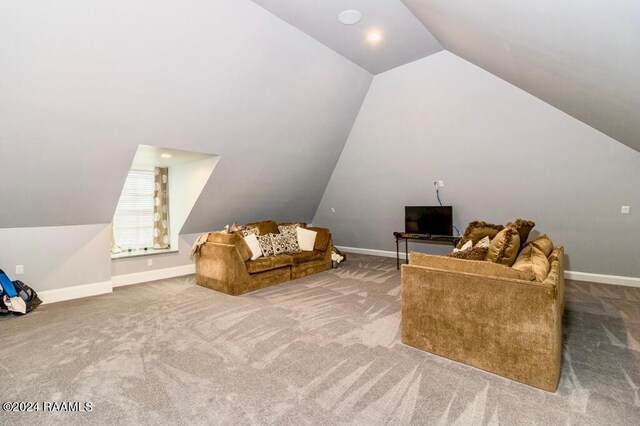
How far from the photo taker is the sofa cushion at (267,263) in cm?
448

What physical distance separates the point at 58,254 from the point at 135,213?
1487 mm

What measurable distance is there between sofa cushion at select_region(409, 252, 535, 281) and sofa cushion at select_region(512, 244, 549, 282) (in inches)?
3.1

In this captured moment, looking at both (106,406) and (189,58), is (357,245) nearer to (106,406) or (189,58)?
(189,58)

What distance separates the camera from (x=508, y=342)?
7.10 feet

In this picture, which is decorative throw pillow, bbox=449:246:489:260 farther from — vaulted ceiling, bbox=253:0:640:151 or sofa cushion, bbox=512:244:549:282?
vaulted ceiling, bbox=253:0:640:151

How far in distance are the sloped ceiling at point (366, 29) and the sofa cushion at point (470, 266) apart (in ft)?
8.31

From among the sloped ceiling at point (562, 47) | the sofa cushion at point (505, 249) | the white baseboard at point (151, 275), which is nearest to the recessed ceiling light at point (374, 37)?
the sloped ceiling at point (562, 47)

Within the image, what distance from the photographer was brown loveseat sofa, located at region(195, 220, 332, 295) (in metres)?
4.30

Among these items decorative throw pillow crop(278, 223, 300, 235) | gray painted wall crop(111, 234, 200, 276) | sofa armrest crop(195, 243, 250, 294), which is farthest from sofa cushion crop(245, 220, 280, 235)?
gray painted wall crop(111, 234, 200, 276)

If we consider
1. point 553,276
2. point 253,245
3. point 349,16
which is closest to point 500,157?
point 553,276

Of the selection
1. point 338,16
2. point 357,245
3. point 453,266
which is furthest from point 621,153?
point 357,245

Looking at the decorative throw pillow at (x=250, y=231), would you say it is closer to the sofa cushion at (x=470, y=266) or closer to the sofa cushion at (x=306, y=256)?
the sofa cushion at (x=306, y=256)

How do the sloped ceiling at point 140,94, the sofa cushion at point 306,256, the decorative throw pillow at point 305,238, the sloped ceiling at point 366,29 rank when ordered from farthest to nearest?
the decorative throw pillow at point 305,238 → the sofa cushion at point 306,256 → the sloped ceiling at point 366,29 → the sloped ceiling at point 140,94

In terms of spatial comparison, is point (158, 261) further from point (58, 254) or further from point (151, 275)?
point (58, 254)
